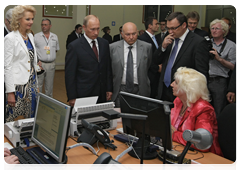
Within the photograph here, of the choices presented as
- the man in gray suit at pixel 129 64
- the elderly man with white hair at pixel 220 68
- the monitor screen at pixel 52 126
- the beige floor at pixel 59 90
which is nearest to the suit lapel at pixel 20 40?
the man in gray suit at pixel 129 64

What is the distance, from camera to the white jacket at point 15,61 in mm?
2594

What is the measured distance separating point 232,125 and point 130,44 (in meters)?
1.70

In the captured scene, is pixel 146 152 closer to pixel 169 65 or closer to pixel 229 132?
pixel 229 132

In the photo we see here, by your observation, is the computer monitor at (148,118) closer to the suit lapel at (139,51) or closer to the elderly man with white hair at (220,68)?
the suit lapel at (139,51)

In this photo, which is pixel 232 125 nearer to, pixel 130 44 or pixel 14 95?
pixel 130 44

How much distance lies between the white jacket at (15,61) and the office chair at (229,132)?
1996 mm

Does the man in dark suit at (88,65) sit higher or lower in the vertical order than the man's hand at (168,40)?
lower

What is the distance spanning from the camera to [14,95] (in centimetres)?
269

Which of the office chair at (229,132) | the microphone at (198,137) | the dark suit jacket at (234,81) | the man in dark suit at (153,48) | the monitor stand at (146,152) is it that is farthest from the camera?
the man in dark suit at (153,48)

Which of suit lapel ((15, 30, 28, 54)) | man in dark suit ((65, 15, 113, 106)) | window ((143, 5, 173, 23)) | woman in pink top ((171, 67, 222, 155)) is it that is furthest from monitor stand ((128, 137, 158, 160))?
window ((143, 5, 173, 23))

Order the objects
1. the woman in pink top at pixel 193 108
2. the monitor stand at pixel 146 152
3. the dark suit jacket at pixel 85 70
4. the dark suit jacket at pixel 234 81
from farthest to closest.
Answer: the dark suit jacket at pixel 234 81 < the dark suit jacket at pixel 85 70 < the woman in pink top at pixel 193 108 < the monitor stand at pixel 146 152

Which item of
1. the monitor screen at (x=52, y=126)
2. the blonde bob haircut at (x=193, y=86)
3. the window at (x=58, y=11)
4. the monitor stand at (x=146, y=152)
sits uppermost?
the window at (x=58, y=11)

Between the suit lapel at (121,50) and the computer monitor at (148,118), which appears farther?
the suit lapel at (121,50)

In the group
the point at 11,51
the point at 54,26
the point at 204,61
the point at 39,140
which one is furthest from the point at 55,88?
the point at 39,140
